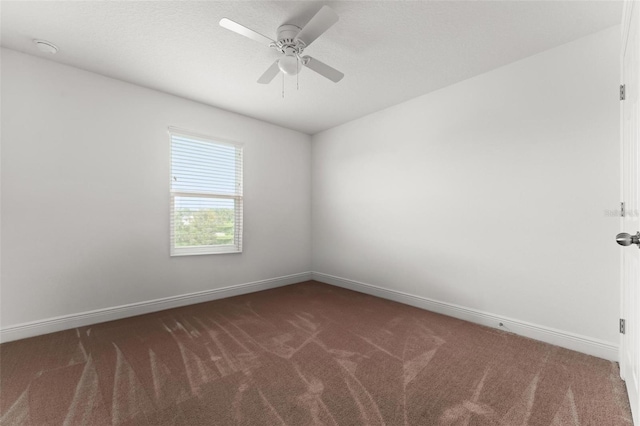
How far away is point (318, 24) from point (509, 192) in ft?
7.54

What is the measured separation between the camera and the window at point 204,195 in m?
3.48

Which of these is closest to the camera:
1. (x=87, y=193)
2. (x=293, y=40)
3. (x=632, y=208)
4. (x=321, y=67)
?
(x=632, y=208)

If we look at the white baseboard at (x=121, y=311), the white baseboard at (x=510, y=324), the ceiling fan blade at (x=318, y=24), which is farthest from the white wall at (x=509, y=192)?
the ceiling fan blade at (x=318, y=24)

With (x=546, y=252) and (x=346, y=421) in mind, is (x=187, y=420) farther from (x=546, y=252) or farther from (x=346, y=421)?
(x=546, y=252)

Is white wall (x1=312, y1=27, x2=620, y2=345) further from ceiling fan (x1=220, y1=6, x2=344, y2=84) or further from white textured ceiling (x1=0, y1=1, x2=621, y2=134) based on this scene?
ceiling fan (x1=220, y1=6, x2=344, y2=84)

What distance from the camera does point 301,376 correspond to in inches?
76.1

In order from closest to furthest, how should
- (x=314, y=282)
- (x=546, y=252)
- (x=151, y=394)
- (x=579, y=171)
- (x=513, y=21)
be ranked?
(x=151, y=394) < (x=513, y=21) < (x=579, y=171) < (x=546, y=252) < (x=314, y=282)

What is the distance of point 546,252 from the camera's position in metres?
2.47

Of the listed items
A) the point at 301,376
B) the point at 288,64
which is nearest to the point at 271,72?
the point at 288,64

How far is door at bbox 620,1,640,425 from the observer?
4.51 feet

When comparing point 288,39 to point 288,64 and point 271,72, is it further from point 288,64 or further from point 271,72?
point 271,72

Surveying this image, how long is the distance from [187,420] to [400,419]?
117cm

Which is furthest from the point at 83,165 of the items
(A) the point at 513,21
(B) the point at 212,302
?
(A) the point at 513,21

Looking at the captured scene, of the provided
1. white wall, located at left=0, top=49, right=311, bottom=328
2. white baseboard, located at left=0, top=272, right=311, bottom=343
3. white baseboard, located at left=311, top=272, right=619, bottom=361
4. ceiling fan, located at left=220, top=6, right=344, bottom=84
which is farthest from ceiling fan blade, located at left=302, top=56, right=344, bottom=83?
white baseboard, located at left=0, top=272, right=311, bottom=343
